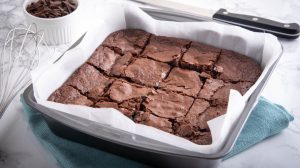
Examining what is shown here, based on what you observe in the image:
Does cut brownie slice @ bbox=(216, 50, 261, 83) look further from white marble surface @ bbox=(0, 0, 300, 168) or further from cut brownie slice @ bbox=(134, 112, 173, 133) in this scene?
cut brownie slice @ bbox=(134, 112, 173, 133)

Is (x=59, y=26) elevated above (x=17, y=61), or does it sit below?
above

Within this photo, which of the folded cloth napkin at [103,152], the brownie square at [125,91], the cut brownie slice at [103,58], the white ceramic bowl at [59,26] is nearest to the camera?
the folded cloth napkin at [103,152]

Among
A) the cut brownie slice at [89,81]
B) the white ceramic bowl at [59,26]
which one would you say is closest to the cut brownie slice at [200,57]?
the cut brownie slice at [89,81]

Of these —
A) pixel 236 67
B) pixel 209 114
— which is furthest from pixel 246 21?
pixel 209 114

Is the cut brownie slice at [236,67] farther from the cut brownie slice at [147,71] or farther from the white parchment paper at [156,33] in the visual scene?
the cut brownie slice at [147,71]

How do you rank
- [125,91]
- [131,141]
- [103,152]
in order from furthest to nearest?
[125,91] < [103,152] < [131,141]

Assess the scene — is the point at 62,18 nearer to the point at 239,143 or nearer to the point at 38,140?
the point at 38,140

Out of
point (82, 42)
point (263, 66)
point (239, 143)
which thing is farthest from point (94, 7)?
point (239, 143)

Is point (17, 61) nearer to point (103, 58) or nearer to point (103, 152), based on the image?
point (103, 58)
